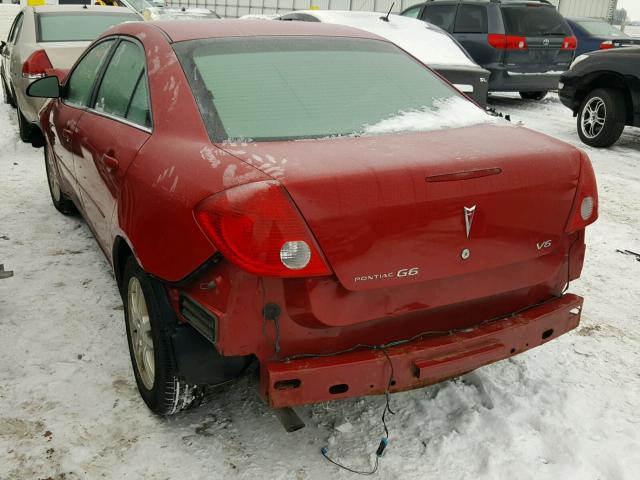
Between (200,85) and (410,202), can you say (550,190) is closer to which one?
(410,202)

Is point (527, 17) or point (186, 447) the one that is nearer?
point (186, 447)

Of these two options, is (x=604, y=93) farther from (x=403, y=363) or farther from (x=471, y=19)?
(x=403, y=363)

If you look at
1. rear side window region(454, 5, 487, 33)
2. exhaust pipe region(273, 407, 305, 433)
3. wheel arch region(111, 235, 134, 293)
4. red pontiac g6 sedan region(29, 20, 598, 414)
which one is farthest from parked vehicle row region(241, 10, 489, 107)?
exhaust pipe region(273, 407, 305, 433)

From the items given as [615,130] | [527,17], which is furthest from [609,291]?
[527,17]

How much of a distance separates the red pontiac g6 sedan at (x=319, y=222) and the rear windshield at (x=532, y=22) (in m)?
8.33

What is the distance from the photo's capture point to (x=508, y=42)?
10406 mm

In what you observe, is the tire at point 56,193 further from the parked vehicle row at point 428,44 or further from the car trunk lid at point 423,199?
the parked vehicle row at point 428,44

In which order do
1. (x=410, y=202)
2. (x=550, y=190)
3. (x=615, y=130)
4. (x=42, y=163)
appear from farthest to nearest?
(x=615, y=130)
(x=42, y=163)
(x=550, y=190)
(x=410, y=202)

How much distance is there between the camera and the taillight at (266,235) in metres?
2.02

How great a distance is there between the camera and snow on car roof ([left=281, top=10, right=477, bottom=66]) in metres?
8.15

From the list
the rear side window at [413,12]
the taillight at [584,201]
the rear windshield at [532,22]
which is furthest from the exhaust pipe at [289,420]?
the rear side window at [413,12]

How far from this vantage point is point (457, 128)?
2.77 m

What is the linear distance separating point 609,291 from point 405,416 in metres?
2.03

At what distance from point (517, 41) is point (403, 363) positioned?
9331mm
